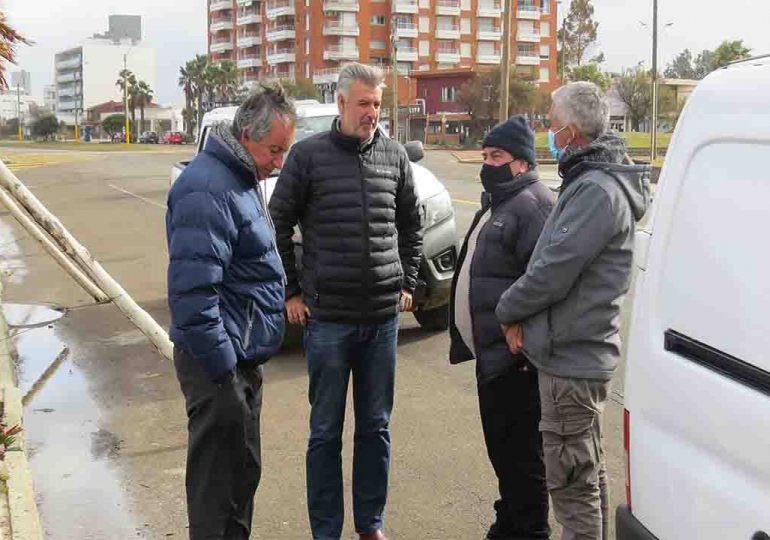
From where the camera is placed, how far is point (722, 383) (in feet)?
7.80

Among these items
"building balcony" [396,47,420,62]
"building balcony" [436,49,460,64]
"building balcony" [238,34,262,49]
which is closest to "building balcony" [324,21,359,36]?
"building balcony" [396,47,420,62]

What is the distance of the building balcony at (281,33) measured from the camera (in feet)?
365

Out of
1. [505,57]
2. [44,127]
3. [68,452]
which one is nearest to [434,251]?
[68,452]

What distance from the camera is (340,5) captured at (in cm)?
10369

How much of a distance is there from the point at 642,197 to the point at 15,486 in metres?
3.34

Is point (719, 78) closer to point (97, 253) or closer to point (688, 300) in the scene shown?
point (688, 300)

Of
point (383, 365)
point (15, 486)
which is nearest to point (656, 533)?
point (383, 365)

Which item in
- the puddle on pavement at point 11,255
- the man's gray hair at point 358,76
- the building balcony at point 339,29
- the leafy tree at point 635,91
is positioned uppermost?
the building balcony at point 339,29

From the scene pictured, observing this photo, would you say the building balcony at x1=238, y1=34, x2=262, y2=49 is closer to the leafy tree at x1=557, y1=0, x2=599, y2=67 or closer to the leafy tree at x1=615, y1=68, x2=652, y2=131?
the leafy tree at x1=557, y1=0, x2=599, y2=67

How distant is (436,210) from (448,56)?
348 feet

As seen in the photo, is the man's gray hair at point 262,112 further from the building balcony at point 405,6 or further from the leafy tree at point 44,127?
the leafy tree at point 44,127

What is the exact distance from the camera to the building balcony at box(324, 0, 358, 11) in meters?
104

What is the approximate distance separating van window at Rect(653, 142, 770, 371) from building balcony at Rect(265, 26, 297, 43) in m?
112

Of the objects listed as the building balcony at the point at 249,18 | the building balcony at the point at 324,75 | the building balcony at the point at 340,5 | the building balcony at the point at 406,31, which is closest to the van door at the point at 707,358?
the building balcony at the point at 324,75
